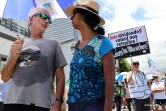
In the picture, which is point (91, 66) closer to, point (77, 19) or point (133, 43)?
point (77, 19)

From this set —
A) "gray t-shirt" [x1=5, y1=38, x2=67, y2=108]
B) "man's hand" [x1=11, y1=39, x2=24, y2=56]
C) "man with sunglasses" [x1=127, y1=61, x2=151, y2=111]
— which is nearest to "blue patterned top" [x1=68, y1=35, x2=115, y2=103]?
"gray t-shirt" [x1=5, y1=38, x2=67, y2=108]

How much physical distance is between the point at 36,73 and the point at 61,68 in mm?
283

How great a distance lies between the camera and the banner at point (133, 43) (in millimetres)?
10219

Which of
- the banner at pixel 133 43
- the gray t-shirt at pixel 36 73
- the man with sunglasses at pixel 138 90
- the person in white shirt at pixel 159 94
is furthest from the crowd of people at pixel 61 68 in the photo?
the person in white shirt at pixel 159 94

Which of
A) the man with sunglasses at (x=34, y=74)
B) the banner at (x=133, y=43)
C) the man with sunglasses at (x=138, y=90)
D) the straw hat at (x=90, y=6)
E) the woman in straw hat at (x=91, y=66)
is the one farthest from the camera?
the banner at (x=133, y=43)

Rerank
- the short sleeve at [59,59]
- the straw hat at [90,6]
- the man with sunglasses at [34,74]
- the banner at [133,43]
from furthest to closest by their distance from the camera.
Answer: the banner at [133,43], the short sleeve at [59,59], the man with sunglasses at [34,74], the straw hat at [90,6]

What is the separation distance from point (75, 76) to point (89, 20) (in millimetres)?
565

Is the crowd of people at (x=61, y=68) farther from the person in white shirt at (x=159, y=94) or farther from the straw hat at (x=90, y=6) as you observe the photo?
the person in white shirt at (x=159, y=94)

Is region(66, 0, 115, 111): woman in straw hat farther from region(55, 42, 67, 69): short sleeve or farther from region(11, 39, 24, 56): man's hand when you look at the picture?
region(11, 39, 24, 56): man's hand

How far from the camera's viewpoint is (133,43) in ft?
34.1

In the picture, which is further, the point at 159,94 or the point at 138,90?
the point at 159,94

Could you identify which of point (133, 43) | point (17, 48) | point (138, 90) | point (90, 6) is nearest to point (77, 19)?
point (90, 6)

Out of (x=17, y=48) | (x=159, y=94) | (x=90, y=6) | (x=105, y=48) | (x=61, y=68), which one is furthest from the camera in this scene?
(x=159, y=94)

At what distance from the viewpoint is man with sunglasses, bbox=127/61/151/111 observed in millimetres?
5781
